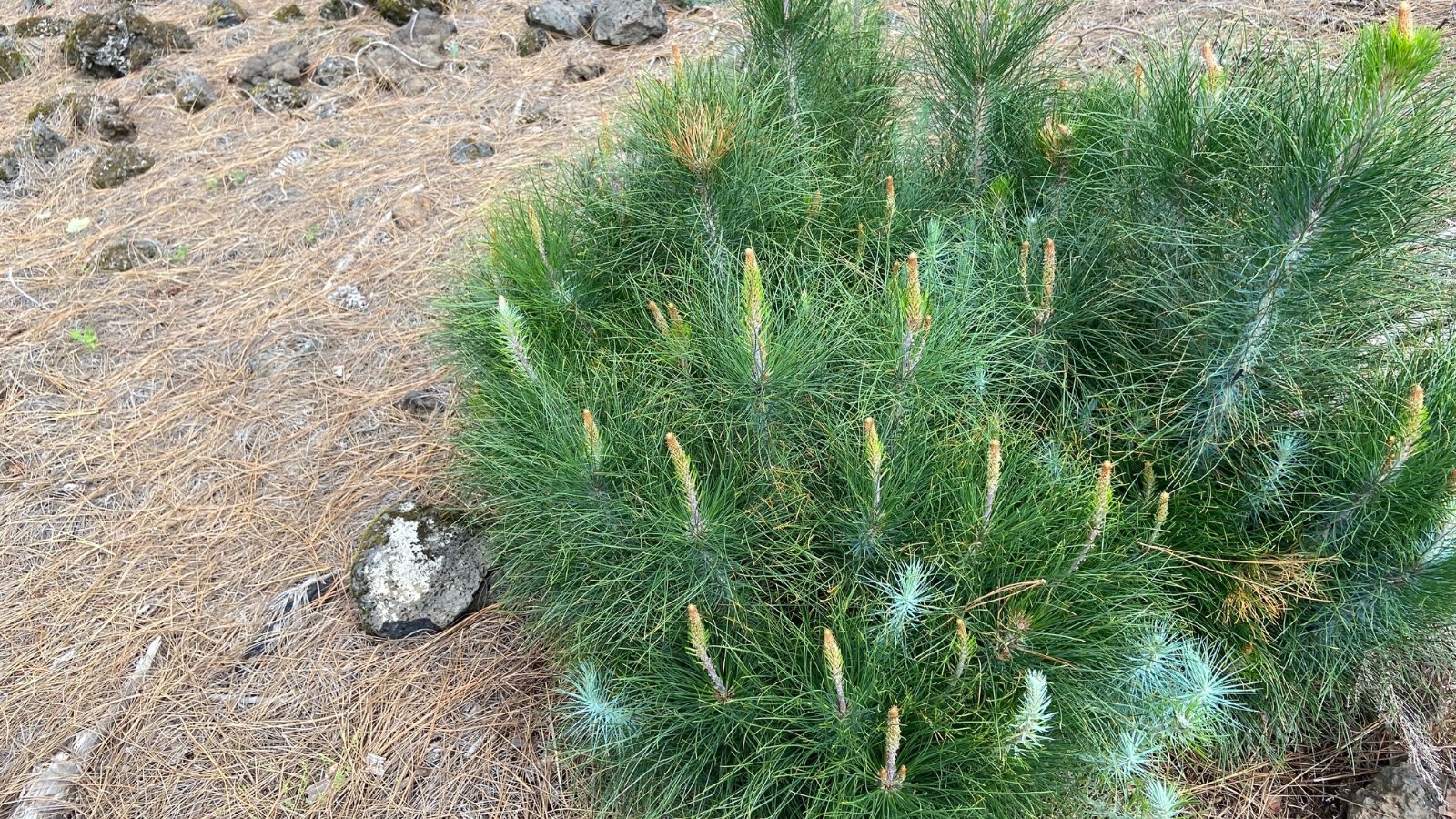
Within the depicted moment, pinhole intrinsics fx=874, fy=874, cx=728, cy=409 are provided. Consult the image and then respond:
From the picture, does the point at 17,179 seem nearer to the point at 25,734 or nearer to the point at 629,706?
the point at 25,734

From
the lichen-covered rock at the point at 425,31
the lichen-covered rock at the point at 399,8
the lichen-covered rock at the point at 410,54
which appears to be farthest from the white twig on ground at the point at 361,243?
the lichen-covered rock at the point at 399,8

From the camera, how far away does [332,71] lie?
4953 millimetres

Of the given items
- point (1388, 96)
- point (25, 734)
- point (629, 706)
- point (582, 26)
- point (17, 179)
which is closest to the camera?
point (1388, 96)

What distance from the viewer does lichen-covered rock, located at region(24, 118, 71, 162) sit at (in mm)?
4457

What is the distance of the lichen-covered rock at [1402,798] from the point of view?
1.67 m

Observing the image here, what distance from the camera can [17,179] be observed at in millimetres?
4387

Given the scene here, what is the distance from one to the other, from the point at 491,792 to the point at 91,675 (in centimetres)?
127

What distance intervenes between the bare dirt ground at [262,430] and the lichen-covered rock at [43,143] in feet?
0.47

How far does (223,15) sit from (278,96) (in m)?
1.36

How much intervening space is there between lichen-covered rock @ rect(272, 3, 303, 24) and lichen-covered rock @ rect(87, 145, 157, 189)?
1615 millimetres

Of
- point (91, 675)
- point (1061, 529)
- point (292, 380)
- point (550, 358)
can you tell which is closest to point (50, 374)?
point (292, 380)

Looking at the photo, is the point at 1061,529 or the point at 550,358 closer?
the point at 1061,529

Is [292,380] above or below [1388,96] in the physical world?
below

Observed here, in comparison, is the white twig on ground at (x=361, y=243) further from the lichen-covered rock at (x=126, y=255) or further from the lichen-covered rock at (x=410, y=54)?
the lichen-covered rock at (x=410, y=54)
